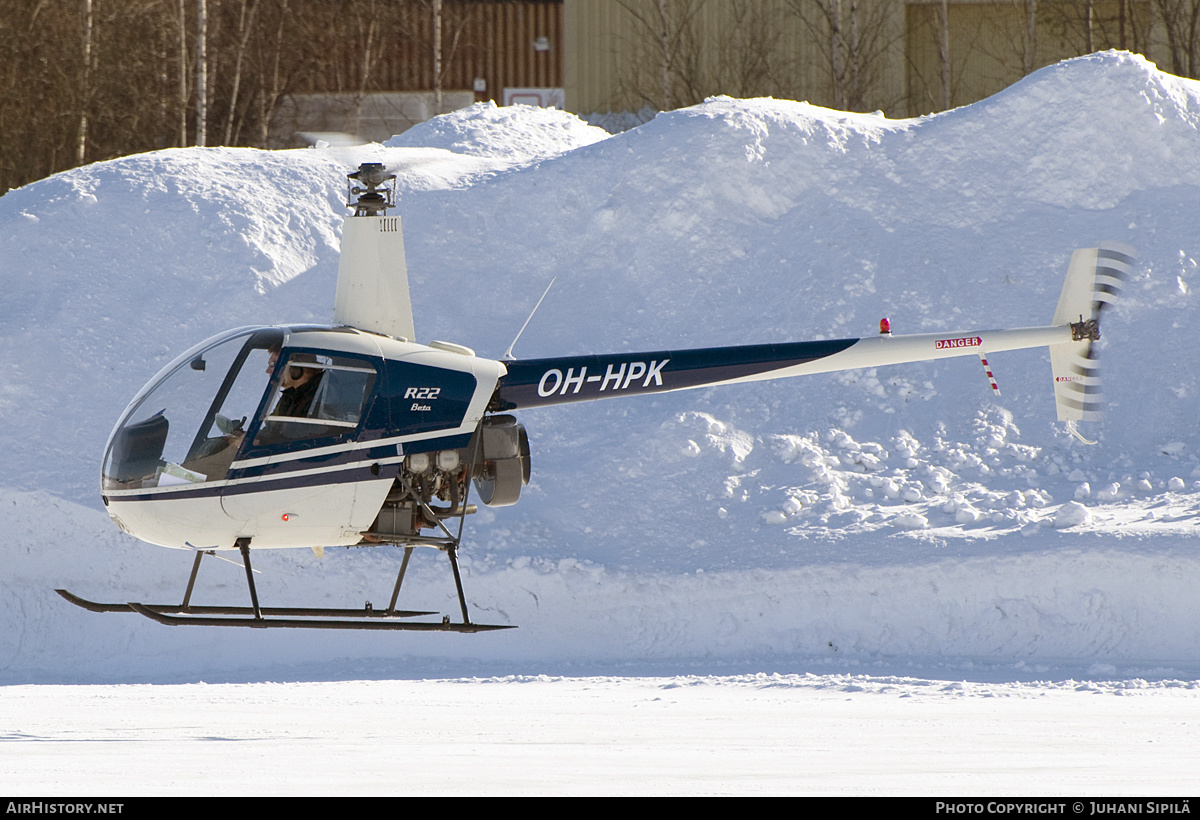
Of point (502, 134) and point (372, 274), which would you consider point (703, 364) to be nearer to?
point (372, 274)

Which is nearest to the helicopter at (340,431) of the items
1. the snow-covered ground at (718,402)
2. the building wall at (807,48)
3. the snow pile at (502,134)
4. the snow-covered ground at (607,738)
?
the snow-covered ground at (607,738)

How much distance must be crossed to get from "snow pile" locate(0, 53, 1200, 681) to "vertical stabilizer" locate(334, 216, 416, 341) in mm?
3540

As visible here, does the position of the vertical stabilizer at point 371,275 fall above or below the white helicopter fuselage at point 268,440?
above

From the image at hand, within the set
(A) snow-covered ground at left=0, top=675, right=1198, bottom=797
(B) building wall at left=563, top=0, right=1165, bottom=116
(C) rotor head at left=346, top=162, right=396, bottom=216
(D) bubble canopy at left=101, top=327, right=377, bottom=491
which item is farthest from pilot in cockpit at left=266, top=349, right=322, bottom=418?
(B) building wall at left=563, top=0, right=1165, bottom=116

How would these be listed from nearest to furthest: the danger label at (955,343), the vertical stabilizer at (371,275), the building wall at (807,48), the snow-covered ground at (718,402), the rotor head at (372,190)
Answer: the rotor head at (372,190) → the vertical stabilizer at (371,275) → the danger label at (955,343) → the snow-covered ground at (718,402) → the building wall at (807,48)

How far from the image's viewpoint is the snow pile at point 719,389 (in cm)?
1090

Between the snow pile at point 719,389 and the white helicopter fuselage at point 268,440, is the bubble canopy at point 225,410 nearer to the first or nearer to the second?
the white helicopter fuselage at point 268,440

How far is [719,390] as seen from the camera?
13.2 meters

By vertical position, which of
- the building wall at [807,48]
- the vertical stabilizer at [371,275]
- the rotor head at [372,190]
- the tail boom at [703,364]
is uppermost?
the building wall at [807,48]

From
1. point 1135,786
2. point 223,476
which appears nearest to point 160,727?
point 223,476

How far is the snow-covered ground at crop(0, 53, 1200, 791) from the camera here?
10.8 meters

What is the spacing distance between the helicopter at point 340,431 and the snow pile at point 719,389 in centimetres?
283

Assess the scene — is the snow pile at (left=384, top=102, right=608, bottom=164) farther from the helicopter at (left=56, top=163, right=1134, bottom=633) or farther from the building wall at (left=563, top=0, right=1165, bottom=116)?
the helicopter at (left=56, top=163, right=1134, bottom=633)

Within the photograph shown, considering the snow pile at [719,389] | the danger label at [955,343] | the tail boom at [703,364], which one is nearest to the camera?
the tail boom at [703,364]
